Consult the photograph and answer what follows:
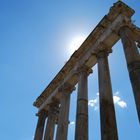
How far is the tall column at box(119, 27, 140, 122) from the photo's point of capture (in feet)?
63.8

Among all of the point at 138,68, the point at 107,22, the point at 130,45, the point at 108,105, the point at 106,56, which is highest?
the point at 107,22

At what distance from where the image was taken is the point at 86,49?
32031 millimetres

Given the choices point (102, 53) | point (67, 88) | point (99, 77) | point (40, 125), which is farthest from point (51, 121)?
point (102, 53)

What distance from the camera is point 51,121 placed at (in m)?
36.3

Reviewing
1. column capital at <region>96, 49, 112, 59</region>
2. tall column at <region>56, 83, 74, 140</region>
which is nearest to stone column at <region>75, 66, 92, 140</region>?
column capital at <region>96, 49, 112, 59</region>

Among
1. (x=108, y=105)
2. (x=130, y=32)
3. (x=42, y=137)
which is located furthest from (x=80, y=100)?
(x=42, y=137)

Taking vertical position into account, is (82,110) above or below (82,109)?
below

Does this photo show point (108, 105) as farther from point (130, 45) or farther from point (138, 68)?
point (130, 45)

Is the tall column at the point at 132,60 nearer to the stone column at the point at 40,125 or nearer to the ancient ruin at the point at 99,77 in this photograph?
the ancient ruin at the point at 99,77

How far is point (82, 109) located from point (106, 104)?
4.65m

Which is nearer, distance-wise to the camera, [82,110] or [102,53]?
[82,110]

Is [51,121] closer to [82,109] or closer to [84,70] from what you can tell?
[84,70]

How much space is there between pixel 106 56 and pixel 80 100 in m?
6.30

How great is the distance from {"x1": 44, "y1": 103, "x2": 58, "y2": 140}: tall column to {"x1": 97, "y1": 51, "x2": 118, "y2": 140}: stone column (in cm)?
1376
